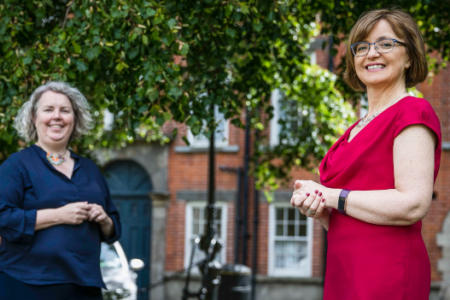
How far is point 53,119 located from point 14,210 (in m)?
0.52

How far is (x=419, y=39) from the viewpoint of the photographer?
6.88ft

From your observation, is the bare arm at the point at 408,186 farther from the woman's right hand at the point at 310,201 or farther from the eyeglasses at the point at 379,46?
the eyeglasses at the point at 379,46

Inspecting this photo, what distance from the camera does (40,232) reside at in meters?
2.84

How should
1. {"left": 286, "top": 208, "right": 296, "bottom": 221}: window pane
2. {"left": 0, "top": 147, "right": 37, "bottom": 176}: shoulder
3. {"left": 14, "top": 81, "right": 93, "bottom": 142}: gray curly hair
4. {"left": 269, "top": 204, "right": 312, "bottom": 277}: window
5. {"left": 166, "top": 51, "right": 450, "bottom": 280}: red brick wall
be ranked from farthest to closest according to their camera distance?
1. {"left": 286, "top": 208, "right": 296, "bottom": 221}: window pane
2. {"left": 269, "top": 204, "right": 312, "bottom": 277}: window
3. {"left": 166, "top": 51, "right": 450, "bottom": 280}: red brick wall
4. {"left": 14, "top": 81, "right": 93, "bottom": 142}: gray curly hair
5. {"left": 0, "top": 147, "right": 37, "bottom": 176}: shoulder

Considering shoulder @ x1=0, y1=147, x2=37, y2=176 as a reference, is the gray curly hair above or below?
above

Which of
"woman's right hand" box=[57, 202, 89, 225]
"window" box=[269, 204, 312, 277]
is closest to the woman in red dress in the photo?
"woman's right hand" box=[57, 202, 89, 225]

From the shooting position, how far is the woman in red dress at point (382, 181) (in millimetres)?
1882

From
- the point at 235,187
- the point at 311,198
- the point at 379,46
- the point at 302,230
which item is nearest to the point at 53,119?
the point at 311,198

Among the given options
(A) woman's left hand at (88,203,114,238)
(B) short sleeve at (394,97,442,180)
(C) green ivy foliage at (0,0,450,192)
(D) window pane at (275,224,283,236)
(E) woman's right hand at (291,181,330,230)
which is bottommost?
(D) window pane at (275,224,283,236)

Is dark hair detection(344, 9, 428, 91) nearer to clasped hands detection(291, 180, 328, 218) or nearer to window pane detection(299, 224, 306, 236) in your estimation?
clasped hands detection(291, 180, 328, 218)

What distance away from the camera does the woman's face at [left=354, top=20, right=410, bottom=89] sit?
2076 millimetres

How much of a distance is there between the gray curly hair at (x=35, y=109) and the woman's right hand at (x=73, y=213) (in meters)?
0.50

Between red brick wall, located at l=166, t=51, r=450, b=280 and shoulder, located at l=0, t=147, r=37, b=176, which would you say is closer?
shoulder, located at l=0, t=147, r=37, b=176

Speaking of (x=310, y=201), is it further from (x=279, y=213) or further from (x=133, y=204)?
(x=133, y=204)
